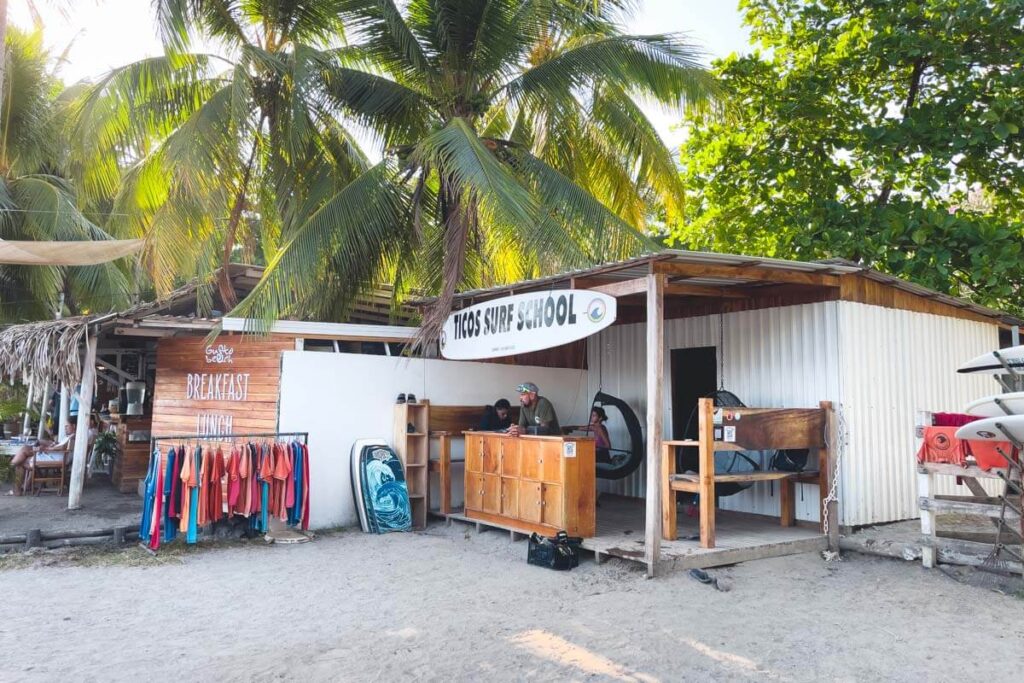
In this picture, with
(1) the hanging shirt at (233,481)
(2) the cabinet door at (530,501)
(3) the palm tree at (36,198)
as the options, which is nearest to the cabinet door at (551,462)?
(2) the cabinet door at (530,501)

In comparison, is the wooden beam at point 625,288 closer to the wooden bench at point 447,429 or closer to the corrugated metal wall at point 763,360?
the corrugated metal wall at point 763,360

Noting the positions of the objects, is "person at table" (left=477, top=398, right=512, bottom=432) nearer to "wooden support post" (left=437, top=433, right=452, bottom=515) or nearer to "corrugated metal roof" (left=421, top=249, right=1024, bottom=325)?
"wooden support post" (left=437, top=433, right=452, bottom=515)

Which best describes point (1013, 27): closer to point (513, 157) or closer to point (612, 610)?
point (513, 157)

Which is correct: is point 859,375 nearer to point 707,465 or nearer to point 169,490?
point 707,465

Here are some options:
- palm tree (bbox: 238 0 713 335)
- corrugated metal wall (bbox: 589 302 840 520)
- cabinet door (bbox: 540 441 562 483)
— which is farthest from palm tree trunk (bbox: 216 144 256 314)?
cabinet door (bbox: 540 441 562 483)

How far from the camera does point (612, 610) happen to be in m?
6.11

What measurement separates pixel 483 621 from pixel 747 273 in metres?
3.84

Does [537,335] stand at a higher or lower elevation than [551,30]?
lower

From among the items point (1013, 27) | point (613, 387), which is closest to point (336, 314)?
point (613, 387)

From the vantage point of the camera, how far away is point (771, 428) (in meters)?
7.44

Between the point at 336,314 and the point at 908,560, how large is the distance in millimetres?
7524

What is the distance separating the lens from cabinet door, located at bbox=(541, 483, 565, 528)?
25.7 feet

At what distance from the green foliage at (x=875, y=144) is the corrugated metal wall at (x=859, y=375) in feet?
7.03

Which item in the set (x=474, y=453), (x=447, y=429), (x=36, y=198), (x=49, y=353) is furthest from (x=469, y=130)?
(x=36, y=198)
